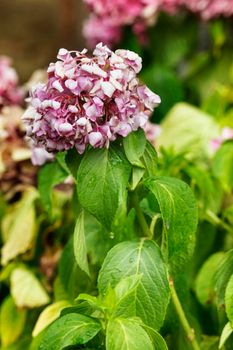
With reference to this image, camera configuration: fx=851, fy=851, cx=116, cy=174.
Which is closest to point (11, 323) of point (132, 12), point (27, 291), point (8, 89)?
point (27, 291)

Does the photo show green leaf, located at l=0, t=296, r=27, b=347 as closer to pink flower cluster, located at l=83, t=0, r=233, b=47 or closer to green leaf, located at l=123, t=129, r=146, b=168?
green leaf, located at l=123, t=129, r=146, b=168

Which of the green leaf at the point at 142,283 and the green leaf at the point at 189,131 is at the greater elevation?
the green leaf at the point at 189,131

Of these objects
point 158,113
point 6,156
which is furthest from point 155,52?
point 6,156

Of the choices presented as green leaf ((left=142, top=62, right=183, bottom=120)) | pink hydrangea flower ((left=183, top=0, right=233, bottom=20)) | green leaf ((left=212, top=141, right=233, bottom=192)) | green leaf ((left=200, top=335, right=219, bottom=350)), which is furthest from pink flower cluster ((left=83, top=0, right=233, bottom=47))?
green leaf ((left=200, top=335, right=219, bottom=350))

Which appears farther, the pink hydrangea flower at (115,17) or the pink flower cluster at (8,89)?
the pink hydrangea flower at (115,17)

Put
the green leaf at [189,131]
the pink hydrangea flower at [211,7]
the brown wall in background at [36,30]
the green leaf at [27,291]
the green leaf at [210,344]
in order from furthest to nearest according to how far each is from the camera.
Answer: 1. the brown wall in background at [36,30]
2. the pink hydrangea flower at [211,7]
3. the green leaf at [189,131]
4. the green leaf at [27,291]
5. the green leaf at [210,344]

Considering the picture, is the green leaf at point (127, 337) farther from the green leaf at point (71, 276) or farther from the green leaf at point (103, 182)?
the green leaf at point (71, 276)

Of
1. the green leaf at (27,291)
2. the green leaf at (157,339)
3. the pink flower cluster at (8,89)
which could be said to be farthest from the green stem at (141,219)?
the pink flower cluster at (8,89)

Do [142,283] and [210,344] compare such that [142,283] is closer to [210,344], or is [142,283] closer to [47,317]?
[210,344]
